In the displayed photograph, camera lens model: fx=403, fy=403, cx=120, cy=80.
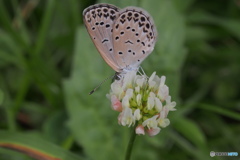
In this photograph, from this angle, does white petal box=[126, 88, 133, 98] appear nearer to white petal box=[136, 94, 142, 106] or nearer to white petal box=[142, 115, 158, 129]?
white petal box=[136, 94, 142, 106]

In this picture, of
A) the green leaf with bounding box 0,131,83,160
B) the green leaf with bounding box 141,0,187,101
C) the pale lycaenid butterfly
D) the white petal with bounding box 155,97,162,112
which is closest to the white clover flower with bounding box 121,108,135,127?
the white petal with bounding box 155,97,162,112

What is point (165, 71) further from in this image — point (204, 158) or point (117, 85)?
point (117, 85)

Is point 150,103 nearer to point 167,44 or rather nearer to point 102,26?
point 102,26

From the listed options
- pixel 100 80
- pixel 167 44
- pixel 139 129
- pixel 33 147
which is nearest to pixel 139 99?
pixel 139 129

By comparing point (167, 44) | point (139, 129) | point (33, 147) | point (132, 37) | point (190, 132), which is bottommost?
point (190, 132)

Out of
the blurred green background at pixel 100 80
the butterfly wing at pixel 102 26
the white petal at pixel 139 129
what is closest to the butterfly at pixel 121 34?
the butterfly wing at pixel 102 26
